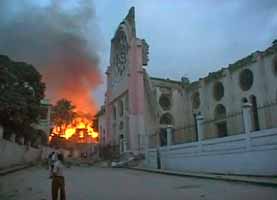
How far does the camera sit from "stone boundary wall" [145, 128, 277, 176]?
12.4 meters

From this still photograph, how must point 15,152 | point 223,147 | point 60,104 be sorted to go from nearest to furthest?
1. point 223,147
2. point 15,152
3. point 60,104

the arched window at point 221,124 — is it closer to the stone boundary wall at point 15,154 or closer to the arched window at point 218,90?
the arched window at point 218,90

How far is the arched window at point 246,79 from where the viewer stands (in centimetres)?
2795

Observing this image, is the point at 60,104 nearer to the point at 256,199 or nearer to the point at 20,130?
the point at 20,130

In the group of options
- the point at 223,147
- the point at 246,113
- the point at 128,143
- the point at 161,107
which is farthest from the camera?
the point at 161,107

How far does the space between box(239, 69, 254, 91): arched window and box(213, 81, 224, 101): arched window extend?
2701 mm

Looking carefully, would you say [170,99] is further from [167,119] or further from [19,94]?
[19,94]

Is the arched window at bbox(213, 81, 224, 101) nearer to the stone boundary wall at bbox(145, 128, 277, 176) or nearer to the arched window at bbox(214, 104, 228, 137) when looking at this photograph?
the arched window at bbox(214, 104, 228, 137)

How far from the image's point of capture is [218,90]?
105 ft

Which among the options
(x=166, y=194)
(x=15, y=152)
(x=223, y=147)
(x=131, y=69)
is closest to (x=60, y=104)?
(x=131, y=69)

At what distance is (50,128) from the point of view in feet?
167

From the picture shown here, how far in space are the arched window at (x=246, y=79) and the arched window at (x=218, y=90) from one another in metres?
2.70

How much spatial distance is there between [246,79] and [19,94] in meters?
19.1

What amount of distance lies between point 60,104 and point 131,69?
28.6 metres
